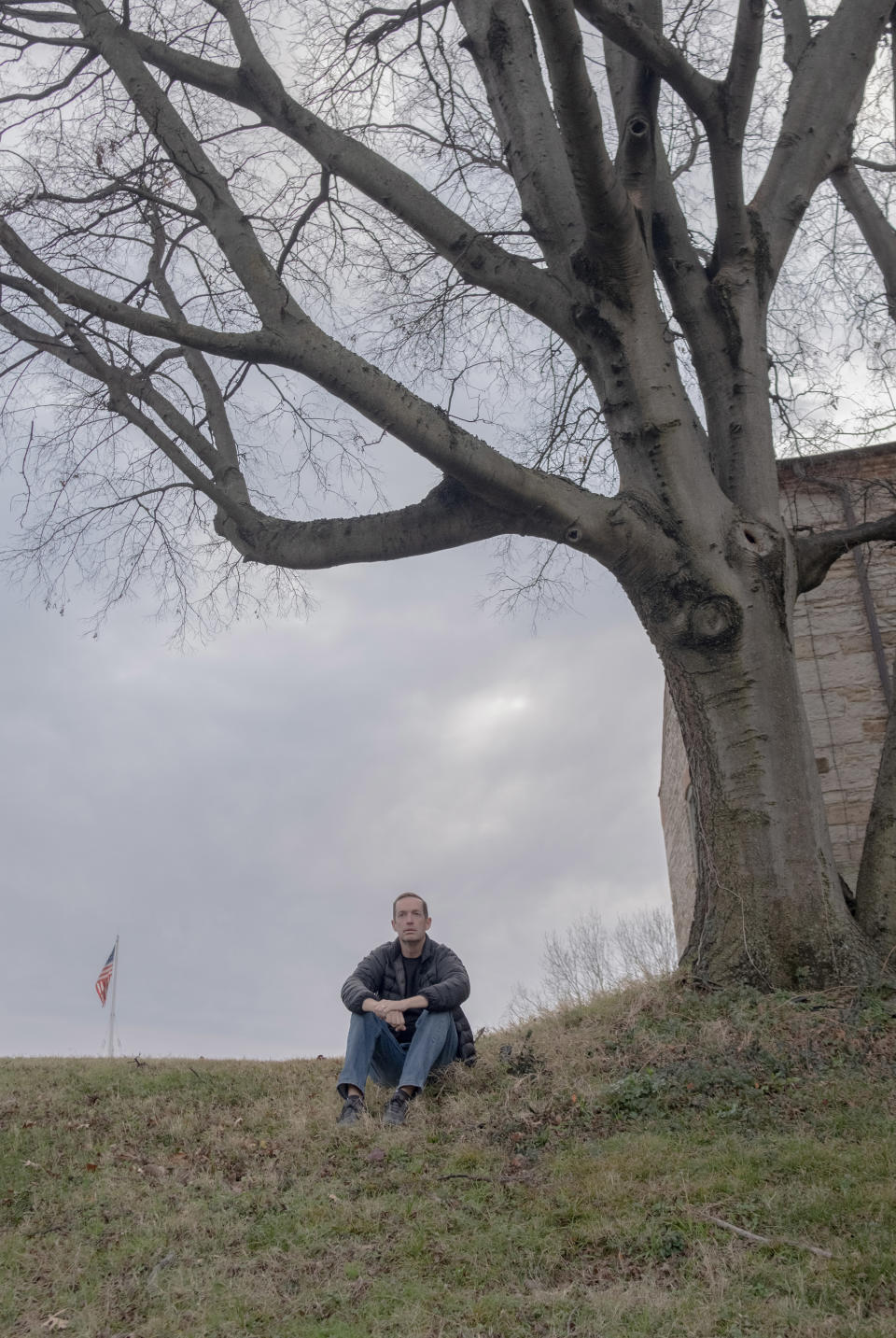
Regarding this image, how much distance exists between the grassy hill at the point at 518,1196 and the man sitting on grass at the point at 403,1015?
16cm

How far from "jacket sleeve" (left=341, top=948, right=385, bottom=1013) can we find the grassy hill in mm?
550

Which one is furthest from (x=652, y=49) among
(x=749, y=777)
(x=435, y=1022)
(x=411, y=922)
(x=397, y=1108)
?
(x=397, y=1108)

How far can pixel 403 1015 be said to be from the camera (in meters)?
5.66

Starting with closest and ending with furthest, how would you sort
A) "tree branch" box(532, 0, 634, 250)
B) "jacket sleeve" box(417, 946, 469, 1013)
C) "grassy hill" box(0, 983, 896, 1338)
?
"grassy hill" box(0, 983, 896, 1338) → "tree branch" box(532, 0, 634, 250) → "jacket sleeve" box(417, 946, 469, 1013)

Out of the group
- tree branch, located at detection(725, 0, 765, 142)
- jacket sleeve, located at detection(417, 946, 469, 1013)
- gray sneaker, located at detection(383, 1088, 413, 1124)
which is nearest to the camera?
gray sneaker, located at detection(383, 1088, 413, 1124)

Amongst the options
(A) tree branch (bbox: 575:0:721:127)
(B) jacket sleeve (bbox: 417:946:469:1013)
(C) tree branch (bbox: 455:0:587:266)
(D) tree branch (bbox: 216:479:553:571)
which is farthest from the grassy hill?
(A) tree branch (bbox: 575:0:721:127)

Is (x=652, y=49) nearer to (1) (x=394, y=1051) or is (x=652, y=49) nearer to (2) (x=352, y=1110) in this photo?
(1) (x=394, y=1051)

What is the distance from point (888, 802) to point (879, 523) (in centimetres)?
181

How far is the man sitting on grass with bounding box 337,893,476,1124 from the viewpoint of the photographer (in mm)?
5379

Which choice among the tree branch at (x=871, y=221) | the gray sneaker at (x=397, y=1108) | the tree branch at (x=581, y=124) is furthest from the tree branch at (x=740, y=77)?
the gray sneaker at (x=397, y=1108)

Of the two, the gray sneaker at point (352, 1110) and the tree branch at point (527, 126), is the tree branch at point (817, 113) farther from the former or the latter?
the gray sneaker at point (352, 1110)

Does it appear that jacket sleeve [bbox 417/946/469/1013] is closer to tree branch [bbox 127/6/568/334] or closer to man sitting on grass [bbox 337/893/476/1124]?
man sitting on grass [bbox 337/893/476/1124]

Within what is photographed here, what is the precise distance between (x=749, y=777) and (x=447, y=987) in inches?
81.9

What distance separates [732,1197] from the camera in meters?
3.74
